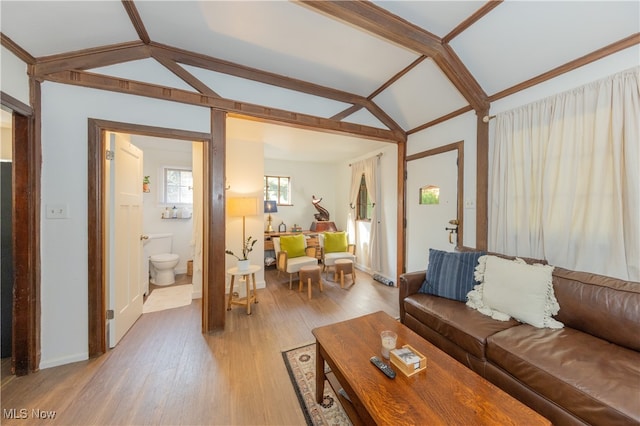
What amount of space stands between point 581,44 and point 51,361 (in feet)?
15.3

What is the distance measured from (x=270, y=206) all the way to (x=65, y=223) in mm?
3217

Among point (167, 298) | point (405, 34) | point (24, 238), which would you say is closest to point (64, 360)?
point (24, 238)

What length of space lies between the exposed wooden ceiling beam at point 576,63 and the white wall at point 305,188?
3.70 m

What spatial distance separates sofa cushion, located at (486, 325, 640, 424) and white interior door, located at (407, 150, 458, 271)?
5.01 feet

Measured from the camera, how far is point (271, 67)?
7.80ft

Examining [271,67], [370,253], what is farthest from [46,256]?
[370,253]

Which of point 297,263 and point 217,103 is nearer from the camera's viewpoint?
point 217,103

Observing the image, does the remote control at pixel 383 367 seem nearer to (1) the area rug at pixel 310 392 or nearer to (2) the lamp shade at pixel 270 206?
(1) the area rug at pixel 310 392

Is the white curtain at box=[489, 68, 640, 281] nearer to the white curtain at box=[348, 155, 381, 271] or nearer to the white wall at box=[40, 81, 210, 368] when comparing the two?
the white curtain at box=[348, 155, 381, 271]

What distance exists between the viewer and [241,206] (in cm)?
325

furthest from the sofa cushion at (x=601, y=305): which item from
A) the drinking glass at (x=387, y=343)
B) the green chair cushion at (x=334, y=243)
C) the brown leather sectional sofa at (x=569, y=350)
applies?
the green chair cushion at (x=334, y=243)

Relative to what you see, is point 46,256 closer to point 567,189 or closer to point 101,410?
point 101,410

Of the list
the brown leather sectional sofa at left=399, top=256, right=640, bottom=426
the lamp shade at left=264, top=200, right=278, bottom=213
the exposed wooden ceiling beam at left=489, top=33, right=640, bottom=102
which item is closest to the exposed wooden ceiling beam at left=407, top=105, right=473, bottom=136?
the exposed wooden ceiling beam at left=489, top=33, right=640, bottom=102

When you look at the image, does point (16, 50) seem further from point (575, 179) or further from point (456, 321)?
point (575, 179)
